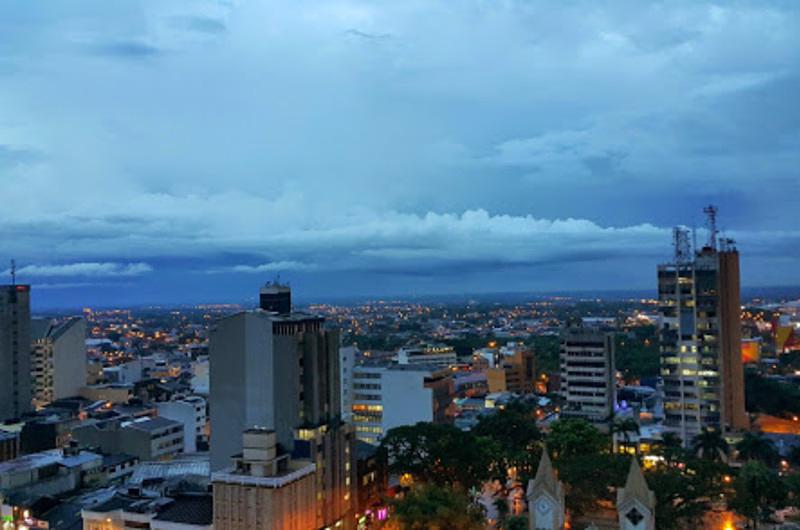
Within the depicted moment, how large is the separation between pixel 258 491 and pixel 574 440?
88.9 ft

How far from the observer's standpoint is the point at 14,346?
283 feet

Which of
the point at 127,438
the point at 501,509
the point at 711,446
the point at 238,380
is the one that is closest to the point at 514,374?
the point at 711,446

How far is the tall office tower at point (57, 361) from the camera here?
319 feet

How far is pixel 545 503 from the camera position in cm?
3578

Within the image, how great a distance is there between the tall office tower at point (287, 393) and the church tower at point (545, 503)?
12.8 metres

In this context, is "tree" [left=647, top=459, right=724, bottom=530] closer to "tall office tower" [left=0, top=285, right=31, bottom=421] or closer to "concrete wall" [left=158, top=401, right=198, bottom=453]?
"concrete wall" [left=158, top=401, right=198, bottom=453]

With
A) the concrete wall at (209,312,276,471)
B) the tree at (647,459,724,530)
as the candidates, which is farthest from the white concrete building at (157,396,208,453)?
the tree at (647,459,724,530)

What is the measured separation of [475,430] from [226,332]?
2519cm

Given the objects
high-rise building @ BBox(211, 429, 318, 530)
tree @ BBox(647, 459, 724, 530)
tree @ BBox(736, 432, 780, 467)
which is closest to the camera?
high-rise building @ BBox(211, 429, 318, 530)

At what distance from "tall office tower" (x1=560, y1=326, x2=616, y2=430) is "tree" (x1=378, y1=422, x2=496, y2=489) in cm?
3443

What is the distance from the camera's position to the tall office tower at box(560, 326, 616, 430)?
83.8 metres

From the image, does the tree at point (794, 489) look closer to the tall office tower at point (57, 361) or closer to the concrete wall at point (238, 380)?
the concrete wall at point (238, 380)

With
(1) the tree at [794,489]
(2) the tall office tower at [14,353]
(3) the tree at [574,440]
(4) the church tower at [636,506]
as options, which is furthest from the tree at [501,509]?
(2) the tall office tower at [14,353]

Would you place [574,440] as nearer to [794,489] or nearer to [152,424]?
[794,489]
